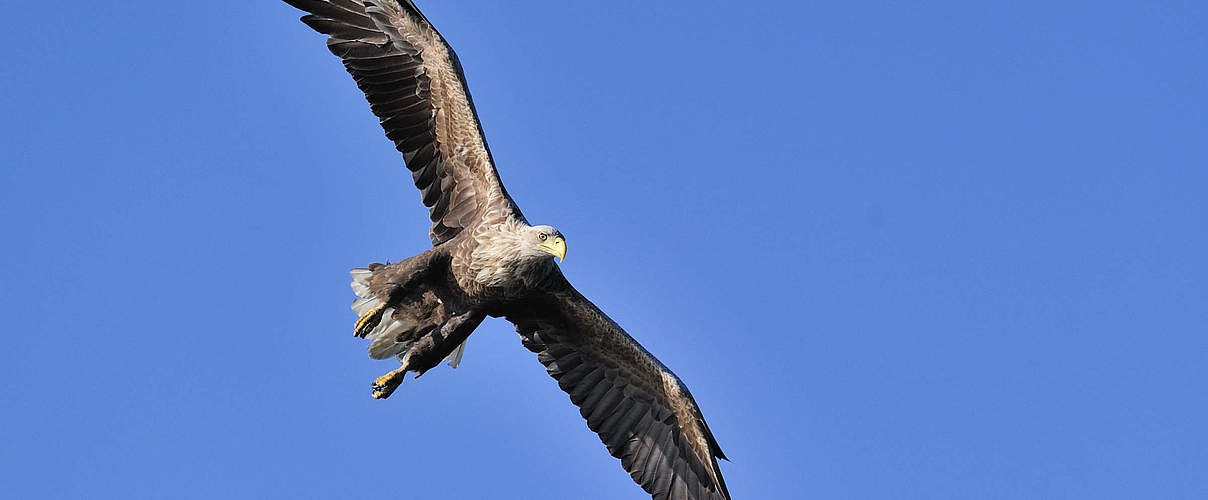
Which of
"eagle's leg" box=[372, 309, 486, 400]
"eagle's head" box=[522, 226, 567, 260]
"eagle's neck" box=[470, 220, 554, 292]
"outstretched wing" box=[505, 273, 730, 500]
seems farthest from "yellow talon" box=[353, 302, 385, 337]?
"outstretched wing" box=[505, 273, 730, 500]

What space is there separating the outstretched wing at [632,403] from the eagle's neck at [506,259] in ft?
3.88

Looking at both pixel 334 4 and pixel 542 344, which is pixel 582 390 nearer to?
pixel 542 344

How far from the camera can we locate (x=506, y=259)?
12125 millimetres

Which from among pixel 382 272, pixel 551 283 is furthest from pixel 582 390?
pixel 382 272

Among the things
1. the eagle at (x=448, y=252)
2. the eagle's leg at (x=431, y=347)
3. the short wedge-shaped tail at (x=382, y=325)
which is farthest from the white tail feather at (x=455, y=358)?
the eagle's leg at (x=431, y=347)

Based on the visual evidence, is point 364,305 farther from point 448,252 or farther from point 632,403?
point 632,403

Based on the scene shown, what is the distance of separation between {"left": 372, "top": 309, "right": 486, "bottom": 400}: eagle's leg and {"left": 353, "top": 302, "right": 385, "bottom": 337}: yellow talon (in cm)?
40

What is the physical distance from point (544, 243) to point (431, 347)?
4.28 feet

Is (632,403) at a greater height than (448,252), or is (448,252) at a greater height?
(632,403)

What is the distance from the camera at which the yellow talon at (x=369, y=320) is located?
12242 millimetres

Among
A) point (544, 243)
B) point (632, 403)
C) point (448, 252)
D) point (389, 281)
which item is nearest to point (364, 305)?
point (389, 281)

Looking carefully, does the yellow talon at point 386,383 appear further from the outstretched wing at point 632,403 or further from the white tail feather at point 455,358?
the white tail feather at point 455,358

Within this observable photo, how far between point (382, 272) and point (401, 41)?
1843 mm

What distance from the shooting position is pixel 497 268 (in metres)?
12.1
